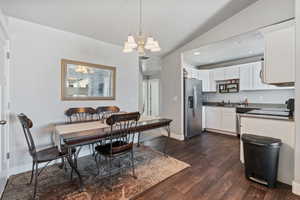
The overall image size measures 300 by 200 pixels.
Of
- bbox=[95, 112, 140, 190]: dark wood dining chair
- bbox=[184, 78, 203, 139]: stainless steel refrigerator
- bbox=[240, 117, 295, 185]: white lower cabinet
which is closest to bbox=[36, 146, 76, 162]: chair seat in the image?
bbox=[95, 112, 140, 190]: dark wood dining chair

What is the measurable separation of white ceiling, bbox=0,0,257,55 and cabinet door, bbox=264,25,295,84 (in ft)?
2.97

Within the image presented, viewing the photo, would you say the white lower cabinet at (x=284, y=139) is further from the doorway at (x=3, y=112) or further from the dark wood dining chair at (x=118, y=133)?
the doorway at (x=3, y=112)

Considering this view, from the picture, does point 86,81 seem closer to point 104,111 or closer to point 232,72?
point 104,111

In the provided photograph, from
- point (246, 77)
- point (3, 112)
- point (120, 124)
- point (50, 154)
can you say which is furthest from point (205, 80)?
point (3, 112)

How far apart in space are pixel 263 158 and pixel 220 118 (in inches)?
110

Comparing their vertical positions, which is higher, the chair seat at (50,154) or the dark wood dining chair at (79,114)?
the dark wood dining chair at (79,114)

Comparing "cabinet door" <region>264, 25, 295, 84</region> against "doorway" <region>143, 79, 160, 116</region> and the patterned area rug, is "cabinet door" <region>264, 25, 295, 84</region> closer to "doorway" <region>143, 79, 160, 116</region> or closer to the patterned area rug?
the patterned area rug

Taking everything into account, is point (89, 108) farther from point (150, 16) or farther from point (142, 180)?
point (150, 16)

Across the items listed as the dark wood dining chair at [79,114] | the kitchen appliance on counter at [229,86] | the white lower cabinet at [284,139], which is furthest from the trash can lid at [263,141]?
the kitchen appliance on counter at [229,86]

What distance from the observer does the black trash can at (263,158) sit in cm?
190

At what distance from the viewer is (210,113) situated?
4859 mm

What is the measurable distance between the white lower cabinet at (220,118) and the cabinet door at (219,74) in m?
1.09

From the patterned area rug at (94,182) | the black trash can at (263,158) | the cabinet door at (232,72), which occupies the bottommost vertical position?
the patterned area rug at (94,182)

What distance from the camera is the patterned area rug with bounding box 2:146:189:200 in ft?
5.82
